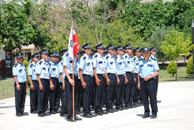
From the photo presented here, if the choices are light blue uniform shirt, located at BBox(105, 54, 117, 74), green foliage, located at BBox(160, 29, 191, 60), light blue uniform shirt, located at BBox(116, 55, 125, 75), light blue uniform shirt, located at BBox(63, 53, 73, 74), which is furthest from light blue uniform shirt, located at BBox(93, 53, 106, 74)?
green foliage, located at BBox(160, 29, 191, 60)

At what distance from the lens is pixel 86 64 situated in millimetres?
12805

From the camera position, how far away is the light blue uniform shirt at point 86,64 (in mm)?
12768

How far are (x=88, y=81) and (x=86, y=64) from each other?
47 centimetres

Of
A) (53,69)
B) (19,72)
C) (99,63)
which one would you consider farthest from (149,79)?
(19,72)

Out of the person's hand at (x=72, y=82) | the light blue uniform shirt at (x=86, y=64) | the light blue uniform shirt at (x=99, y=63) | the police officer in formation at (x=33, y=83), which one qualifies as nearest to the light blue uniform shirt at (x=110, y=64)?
the light blue uniform shirt at (x=99, y=63)

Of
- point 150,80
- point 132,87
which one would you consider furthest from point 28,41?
point 150,80

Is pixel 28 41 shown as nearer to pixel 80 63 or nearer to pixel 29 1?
pixel 29 1

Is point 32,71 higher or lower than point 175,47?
lower

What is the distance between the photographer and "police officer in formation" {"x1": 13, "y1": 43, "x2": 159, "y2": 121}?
497 inches

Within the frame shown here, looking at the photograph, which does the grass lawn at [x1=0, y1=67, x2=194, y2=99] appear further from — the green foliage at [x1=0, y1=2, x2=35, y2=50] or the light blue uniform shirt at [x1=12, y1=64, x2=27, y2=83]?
Result: the light blue uniform shirt at [x1=12, y1=64, x2=27, y2=83]

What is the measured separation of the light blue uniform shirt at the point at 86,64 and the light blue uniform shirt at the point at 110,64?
3.37 ft

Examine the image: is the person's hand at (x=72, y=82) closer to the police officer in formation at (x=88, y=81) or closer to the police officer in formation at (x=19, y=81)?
the police officer in formation at (x=88, y=81)

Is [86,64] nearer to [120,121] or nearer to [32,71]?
[120,121]

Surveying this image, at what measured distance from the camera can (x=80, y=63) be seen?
12750mm
